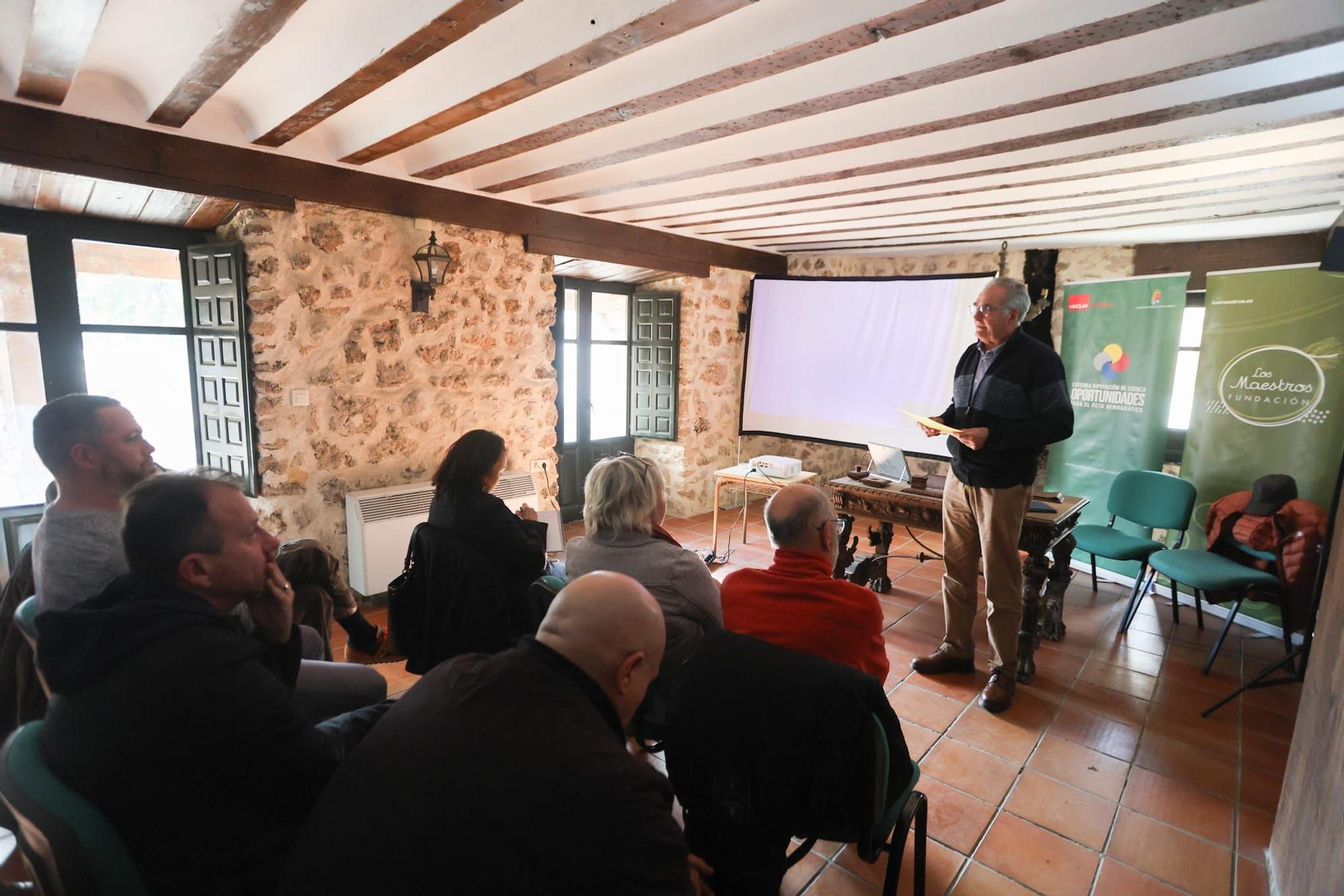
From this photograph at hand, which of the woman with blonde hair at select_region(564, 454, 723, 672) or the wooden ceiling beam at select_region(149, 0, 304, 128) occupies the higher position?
the wooden ceiling beam at select_region(149, 0, 304, 128)

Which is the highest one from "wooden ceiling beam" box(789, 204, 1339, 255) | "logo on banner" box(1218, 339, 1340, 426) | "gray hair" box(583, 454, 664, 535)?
"wooden ceiling beam" box(789, 204, 1339, 255)

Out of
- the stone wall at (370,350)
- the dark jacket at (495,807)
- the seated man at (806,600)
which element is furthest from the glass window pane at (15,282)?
the seated man at (806,600)

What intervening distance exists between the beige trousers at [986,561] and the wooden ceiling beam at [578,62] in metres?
2.06

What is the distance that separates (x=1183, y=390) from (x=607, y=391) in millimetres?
4513

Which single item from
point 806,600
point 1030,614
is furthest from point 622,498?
point 1030,614

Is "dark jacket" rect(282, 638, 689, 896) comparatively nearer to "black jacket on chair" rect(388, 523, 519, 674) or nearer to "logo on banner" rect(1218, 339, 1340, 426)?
"black jacket on chair" rect(388, 523, 519, 674)

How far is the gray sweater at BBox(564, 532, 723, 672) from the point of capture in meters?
1.70

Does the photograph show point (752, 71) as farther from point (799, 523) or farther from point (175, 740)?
point (175, 740)

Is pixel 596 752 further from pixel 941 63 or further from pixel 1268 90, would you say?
pixel 1268 90

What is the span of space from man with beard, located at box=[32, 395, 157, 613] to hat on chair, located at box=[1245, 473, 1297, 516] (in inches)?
188

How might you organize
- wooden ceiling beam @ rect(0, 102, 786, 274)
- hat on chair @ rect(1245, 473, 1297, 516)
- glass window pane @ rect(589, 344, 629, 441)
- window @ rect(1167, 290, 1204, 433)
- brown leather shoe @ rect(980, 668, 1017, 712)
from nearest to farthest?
wooden ceiling beam @ rect(0, 102, 786, 274) < brown leather shoe @ rect(980, 668, 1017, 712) < hat on chair @ rect(1245, 473, 1297, 516) < window @ rect(1167, 290, 1204, 433) < glass window pane @ rect(589, 344, 629, 441)

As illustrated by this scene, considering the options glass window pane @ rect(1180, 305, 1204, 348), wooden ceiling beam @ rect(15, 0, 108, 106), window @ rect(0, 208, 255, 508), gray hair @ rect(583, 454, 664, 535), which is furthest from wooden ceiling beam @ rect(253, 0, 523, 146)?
glass window pane @ rect(1180, 305, 1204, 348)

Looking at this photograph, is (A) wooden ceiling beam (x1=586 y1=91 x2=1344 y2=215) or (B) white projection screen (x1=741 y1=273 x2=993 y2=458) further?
(B) white projection screen (x1=741 y1=273 x2=993 y2=458)

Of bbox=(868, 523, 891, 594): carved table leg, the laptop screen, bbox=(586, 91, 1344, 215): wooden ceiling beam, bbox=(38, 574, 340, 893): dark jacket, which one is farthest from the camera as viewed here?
bbox=(868, 523, 891, 594): carved table leg
